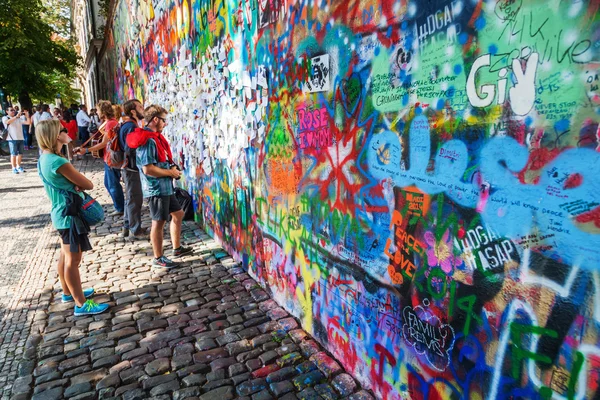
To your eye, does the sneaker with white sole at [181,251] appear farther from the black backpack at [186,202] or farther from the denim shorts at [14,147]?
the denim shorts at [14,147]

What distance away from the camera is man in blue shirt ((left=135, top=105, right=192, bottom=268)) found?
4742 mm

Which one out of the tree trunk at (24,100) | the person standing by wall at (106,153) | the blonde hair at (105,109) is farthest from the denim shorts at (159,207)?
the tree trunk at (24,100)

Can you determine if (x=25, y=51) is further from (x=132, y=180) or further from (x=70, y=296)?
(x=70, y=296)

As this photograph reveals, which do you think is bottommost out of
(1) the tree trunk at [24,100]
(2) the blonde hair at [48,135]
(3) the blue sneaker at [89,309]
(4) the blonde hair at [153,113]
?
(3) the blue sneaker at [89,309]

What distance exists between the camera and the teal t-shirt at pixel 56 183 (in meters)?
3.61

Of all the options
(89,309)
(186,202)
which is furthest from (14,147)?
(89,309)

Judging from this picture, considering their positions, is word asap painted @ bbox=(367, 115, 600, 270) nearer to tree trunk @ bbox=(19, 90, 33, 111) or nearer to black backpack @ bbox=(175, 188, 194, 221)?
black backpack @ bbox=(175, 188, 194, 221)

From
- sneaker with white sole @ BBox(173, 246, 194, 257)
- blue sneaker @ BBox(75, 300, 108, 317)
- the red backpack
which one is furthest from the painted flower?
the red backpack

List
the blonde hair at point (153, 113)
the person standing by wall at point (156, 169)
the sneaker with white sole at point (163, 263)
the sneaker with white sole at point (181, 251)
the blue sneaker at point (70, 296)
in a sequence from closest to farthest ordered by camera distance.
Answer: the blue sneaker at point (70, 296) → the person standing by wall at point (156, 169) → the blonde hair at point (153, 113) → the sneaker with white sole at point (163, 263) → the sneaker with white sole at point (181, 251)

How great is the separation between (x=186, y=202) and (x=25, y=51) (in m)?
23.4

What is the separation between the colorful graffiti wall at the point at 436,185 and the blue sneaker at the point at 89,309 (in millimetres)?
1645

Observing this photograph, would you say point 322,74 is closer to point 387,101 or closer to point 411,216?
point 387,101

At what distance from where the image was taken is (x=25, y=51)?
2427 centimetres

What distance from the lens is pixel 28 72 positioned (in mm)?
23984
